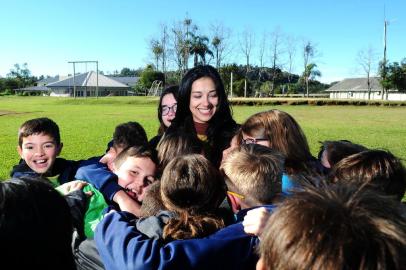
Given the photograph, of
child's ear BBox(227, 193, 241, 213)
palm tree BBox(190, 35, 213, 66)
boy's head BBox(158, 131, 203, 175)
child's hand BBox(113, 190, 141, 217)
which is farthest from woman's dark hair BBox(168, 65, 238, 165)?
palm tree BBox(190, 35, 213, 66)

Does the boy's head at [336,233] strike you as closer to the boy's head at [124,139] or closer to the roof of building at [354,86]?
the boy's head at [124,139]

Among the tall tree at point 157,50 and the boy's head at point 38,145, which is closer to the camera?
→ the boy's head at point 38,145

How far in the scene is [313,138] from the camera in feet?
53.8

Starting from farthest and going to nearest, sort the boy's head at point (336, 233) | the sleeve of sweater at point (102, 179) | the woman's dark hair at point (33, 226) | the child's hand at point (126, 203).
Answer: the sleeve of sweater at point (102, 179) < the child's hand at point (126, 203) < the woman's dark hair at point (33, 226) < the boy's head at point (336, 233)

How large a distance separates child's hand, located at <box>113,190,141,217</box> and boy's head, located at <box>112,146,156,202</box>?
0.08 m

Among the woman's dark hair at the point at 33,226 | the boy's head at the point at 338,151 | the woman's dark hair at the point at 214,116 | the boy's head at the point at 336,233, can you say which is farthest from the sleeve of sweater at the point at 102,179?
the boy's head at the point at 336,233

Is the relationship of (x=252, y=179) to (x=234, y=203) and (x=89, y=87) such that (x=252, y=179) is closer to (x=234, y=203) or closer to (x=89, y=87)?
(x=234, y=203)

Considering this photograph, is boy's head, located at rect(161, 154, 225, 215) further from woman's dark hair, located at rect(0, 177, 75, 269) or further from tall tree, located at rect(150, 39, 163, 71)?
tall tree, located at rect(150, 39, 163, 71)

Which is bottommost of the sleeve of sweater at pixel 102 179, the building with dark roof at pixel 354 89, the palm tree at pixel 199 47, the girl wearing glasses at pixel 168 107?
the sleeve of sweater at pixel 102 179

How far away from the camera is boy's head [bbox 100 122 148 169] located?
4324 millimetres

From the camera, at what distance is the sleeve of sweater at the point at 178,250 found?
6.01 feet

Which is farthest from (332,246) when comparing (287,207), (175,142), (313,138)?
(313,138)

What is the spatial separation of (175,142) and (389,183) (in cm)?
141

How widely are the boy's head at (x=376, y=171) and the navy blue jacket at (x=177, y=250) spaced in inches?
32.1
